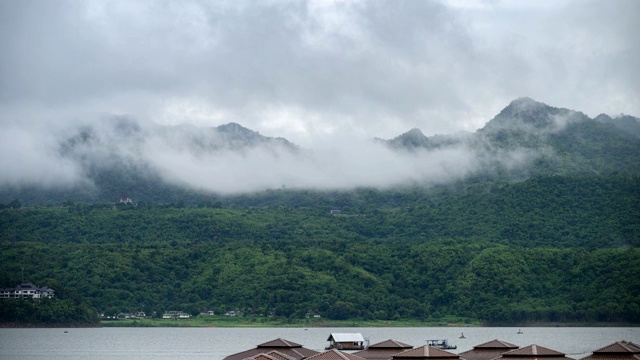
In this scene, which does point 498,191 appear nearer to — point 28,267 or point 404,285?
point 404,285

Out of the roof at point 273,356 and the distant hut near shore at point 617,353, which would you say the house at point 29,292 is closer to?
the roof at point 273,356

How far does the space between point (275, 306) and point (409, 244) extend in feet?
101

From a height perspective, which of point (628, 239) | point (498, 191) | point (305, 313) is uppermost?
point (498, 191)

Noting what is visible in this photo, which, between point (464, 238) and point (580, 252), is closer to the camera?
point (580, 252)

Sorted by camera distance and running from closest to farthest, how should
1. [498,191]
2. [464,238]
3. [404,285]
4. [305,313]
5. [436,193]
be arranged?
[305,313]
[404,285]
[464,238]
[498,191]
[436,193]

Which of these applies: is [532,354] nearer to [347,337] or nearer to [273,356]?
[273,356]

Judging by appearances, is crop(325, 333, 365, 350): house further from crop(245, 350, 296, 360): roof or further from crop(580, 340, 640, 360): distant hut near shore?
crop(580, 340, 640, 360): distant hut near shore

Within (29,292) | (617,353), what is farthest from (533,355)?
(29,292)

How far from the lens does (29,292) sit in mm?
131625

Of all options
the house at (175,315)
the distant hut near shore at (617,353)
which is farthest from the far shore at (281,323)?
the distant hut near shore at (617,353)

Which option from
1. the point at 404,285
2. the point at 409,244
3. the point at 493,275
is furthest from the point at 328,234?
the point at 493,275

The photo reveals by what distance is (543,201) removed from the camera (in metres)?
160

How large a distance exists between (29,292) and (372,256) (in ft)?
155

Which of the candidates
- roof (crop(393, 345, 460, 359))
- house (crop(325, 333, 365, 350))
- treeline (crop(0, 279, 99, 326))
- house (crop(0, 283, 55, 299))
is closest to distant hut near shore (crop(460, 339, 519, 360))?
roof (crop(393, 345, 460, 359))
